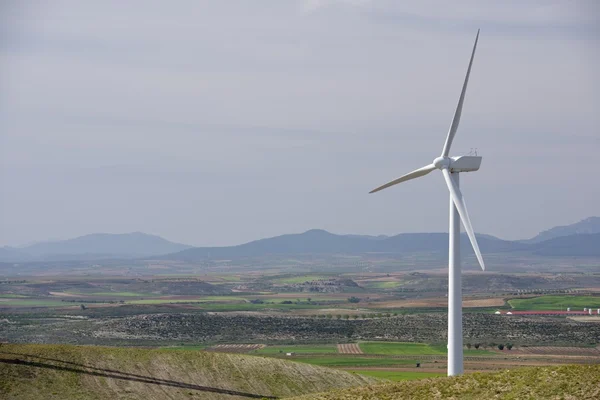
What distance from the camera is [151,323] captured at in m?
189

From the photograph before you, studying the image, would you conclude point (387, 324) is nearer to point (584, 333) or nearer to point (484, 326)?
point (484, 326)

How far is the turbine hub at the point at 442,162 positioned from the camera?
61.0 metres

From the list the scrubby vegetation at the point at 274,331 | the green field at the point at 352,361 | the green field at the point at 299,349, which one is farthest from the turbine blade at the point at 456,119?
the scrubby vegetation at the point at 274,331

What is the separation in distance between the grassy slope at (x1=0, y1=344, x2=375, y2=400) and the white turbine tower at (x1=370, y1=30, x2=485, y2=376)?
82.8 feet

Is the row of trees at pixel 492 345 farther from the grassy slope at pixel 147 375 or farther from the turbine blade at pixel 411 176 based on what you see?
the turbine blade at pixel 411 176

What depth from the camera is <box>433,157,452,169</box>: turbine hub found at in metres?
61.0

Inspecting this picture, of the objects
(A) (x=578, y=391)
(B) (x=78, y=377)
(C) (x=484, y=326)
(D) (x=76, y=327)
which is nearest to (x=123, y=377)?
(B) (x=78, y=377)

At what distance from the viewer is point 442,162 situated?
61156mm

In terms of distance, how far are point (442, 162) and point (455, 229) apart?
15.7 feet

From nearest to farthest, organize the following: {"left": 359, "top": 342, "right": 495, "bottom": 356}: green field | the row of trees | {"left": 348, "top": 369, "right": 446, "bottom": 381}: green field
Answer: {"left": 348, "top": 369, "right": 446, "bottom": 381}: green field, {"left": 359, "top": 342, "right": 495, "bottom": 356}: green field, the row of trees

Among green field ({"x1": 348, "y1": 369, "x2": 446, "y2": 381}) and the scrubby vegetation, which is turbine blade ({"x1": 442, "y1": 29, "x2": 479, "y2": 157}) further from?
the scrubby vegetation

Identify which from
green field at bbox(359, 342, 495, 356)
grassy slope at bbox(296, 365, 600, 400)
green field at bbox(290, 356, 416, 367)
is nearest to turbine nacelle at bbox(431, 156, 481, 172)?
grassy slope at bbox(296, 365, 600, 400)

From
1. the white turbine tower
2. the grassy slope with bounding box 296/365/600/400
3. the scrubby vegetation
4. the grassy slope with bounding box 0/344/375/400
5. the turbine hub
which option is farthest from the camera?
the scrubby vegetation

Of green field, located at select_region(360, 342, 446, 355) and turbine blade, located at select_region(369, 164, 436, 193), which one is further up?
turbine blade, located at select_region(369, 164, 436, 193)
